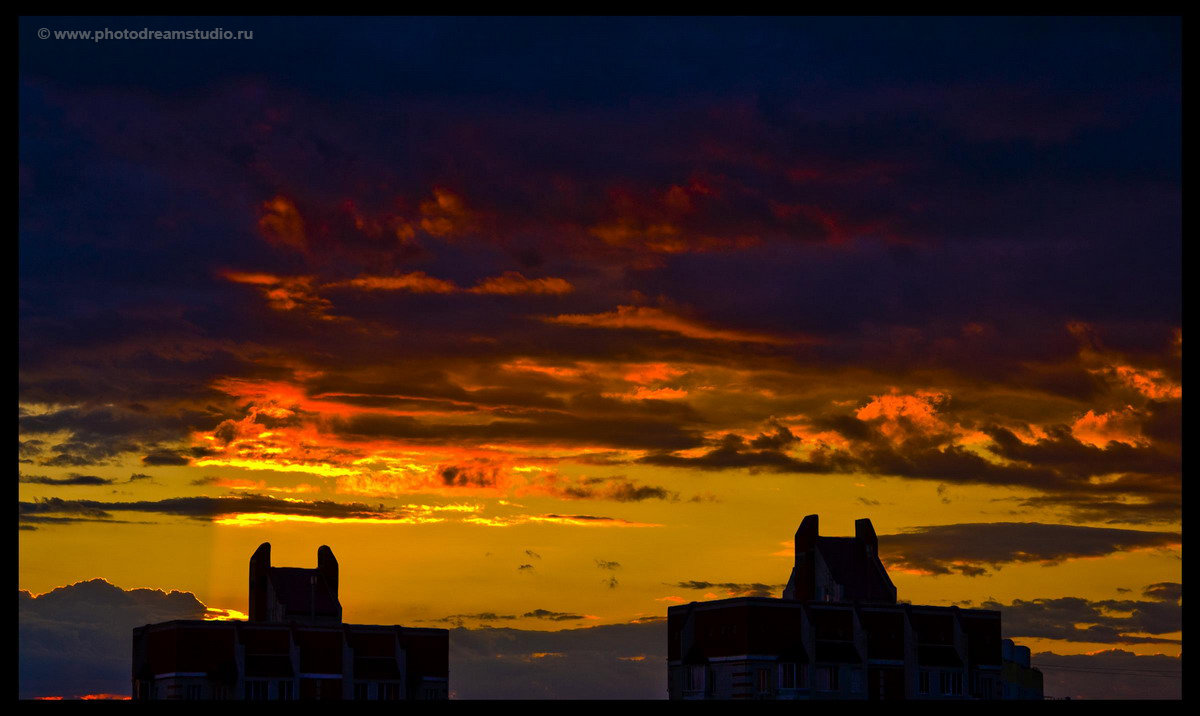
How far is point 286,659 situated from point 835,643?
45.3 m

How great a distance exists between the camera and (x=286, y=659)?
137 metres

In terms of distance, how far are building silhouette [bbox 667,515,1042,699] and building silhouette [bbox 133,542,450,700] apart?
72.5 ft

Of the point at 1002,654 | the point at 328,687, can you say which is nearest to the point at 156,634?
the point at 328,687

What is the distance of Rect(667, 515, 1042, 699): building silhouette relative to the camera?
438 ft

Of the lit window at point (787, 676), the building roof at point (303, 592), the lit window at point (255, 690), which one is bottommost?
the lit window at point (255, 690)

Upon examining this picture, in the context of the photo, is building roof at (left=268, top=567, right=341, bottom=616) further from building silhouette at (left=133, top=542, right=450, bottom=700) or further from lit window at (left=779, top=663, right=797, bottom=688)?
lit window at (left=779, top=663, right=797, bottom=688)

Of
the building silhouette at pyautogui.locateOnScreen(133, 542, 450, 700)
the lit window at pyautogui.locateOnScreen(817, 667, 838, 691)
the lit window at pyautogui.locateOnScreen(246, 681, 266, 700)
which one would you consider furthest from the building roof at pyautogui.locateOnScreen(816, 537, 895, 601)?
the lit window at pyautogui.locateOnScreen(246, 681, 266, 700)

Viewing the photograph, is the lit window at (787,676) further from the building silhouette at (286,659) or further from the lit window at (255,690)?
the lit window at (255,690)

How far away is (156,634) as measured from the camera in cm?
13575

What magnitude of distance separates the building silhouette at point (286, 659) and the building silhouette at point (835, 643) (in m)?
22.1

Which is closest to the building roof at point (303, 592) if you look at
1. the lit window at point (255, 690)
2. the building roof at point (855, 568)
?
the lit window at point (255, 690)

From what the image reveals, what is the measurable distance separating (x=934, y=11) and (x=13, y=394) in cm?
3163

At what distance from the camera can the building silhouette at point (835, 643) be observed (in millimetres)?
133625

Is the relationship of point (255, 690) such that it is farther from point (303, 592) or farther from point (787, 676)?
point (787, 676)
